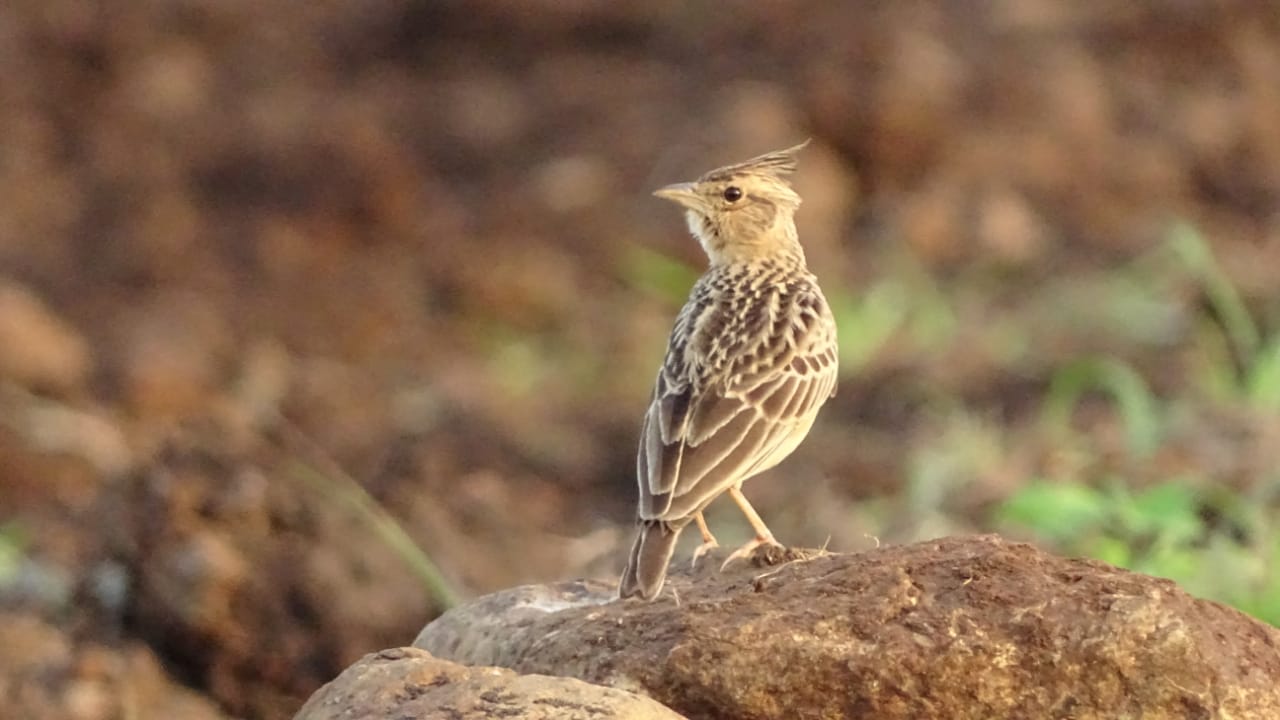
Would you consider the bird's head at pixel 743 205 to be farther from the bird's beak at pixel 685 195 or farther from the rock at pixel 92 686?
the rock at pixel 92 686

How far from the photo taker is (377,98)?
12.6m

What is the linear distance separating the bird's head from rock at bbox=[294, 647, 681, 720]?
2054 millimetres

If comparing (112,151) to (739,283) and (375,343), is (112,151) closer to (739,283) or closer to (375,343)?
(375,343)

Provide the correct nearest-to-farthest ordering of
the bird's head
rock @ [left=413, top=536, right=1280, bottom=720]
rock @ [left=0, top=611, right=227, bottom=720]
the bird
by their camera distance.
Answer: rock @ [left=413, top=536, right=1280, bottom=720] → the bird → rock @ [left=0, top=611, right=227, bottom=720] → the bird's head

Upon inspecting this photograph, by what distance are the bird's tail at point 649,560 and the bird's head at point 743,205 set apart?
139cm

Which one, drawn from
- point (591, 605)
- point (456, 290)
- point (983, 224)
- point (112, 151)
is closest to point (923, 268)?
point (983, 224)

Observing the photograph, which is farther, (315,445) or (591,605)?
(315,445)

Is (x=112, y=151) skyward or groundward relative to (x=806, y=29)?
groundward

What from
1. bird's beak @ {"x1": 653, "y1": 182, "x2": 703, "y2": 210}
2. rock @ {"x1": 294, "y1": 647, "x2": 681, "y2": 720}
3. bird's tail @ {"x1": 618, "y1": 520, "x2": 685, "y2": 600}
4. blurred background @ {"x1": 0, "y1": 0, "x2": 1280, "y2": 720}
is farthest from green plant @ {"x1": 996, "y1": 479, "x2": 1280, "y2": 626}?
rock @ {"x1": 294, "y1": 647, "x2": 681, "y2": 720}

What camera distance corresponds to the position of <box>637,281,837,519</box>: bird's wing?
4.35 meters

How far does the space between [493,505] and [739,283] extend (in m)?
2.28

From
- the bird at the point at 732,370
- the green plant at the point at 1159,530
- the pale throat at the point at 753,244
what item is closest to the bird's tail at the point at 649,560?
the bird at the point at 732,370

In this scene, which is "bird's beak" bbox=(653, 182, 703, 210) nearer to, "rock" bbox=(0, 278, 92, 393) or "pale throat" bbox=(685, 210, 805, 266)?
"pale throat" bbox=(685, 210, 805, 266)

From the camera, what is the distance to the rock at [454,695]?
329 centimetres
